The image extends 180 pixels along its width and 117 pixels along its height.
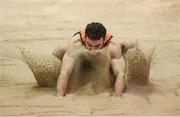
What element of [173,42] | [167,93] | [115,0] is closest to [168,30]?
[173,42]

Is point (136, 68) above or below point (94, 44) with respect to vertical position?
below

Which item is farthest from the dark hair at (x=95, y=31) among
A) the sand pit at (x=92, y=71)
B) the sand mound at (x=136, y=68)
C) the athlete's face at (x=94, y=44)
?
the sand mound at (x=136, y=68)

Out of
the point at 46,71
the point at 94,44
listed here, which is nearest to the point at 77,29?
the point at 46,71

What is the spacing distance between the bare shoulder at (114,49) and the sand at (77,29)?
0.76ft

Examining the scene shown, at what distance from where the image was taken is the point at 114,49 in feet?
10.5

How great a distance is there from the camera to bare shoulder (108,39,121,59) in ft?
10.5

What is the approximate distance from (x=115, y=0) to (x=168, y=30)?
0.69 m

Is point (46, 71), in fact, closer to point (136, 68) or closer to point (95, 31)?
point (95, 31)

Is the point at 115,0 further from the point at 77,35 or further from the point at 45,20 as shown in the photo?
the point at 77,35

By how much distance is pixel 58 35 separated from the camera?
4.02 metres

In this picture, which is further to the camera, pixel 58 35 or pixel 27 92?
pixel 58 35

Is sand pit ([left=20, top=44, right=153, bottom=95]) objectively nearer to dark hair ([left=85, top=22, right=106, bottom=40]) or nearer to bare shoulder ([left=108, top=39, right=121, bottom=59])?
bare shoulder ([left=108, top=39, right=121, bottom=59])

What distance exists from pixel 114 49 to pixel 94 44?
0.48 feet

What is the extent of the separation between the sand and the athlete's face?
29 centimetres
